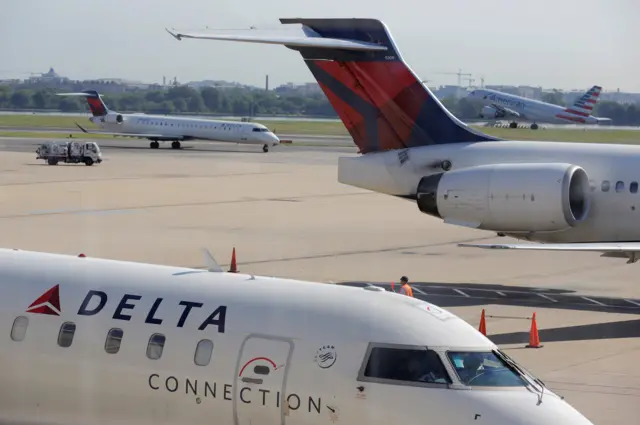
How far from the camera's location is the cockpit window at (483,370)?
39.2 feet

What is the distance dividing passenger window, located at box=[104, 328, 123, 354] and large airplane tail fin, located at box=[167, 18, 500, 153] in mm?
18645

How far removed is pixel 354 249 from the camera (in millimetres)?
36906

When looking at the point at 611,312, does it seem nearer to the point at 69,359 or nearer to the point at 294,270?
the point at 294,270

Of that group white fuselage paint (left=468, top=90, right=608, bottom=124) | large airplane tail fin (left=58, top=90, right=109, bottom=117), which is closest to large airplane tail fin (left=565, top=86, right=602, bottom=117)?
white fuselage paint (left=468, top=90, right=608, bottom=124)

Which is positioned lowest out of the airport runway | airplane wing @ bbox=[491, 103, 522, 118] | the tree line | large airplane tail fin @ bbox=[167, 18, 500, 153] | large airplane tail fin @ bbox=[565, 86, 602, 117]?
the airport runway

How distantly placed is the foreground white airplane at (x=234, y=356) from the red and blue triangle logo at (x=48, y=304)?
0.02m

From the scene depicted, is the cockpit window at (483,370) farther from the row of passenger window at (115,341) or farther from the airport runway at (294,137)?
the airport runway at (294,137)

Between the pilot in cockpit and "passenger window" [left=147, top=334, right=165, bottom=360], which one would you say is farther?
"passenger window" [left=147, top=334, right=165, bottom=360]

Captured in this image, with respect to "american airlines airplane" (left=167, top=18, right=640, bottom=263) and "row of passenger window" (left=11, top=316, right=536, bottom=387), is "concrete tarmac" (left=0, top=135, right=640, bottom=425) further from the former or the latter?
"row of passenger window" (left=11, top=316, right=536, bottom=387)

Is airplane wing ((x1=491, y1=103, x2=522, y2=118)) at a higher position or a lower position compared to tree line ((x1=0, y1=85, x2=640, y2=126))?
higher

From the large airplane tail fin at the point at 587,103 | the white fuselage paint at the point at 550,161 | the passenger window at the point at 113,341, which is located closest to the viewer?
the passenger window at the point at 113,341

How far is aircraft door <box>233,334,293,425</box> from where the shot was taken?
12.2 metres

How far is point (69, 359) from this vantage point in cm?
1363

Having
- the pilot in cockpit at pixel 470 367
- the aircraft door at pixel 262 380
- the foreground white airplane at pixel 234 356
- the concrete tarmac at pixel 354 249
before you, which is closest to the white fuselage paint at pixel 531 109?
the concrete tarmac at pixel 354 249
